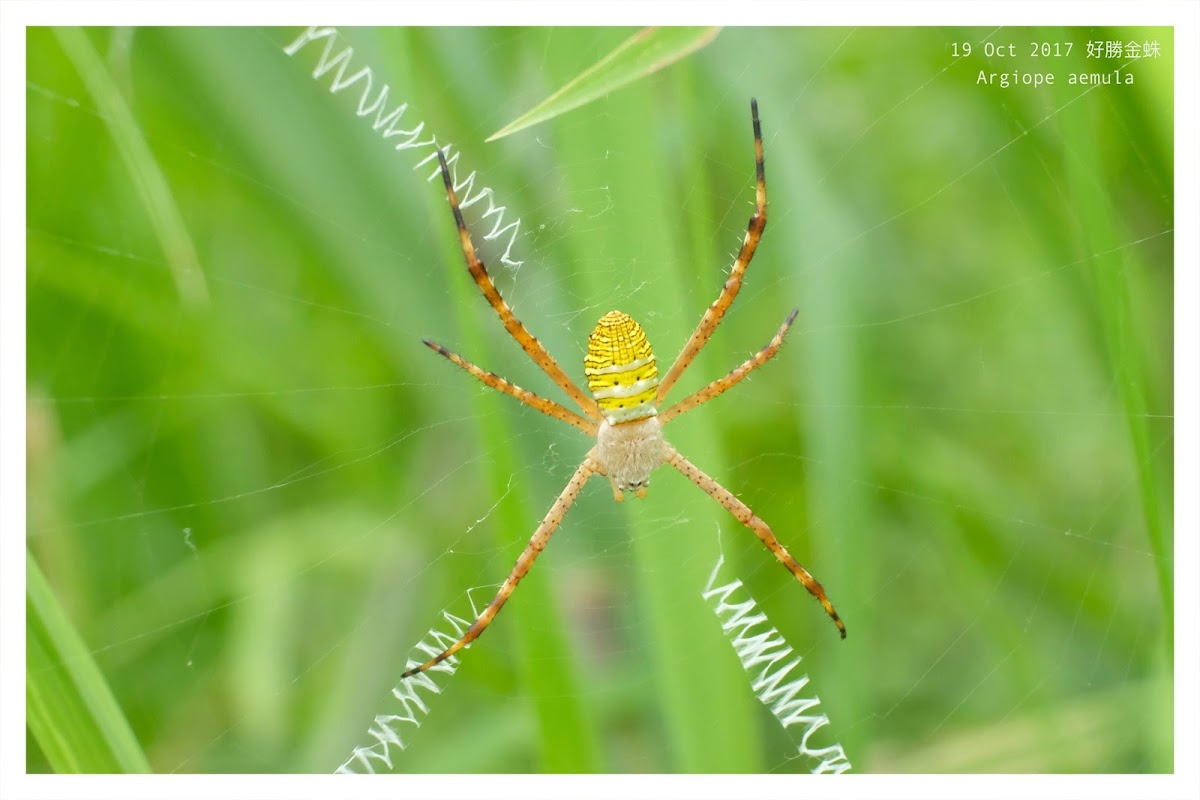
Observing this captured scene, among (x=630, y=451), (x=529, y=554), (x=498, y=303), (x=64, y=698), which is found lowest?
(x=64, y=698)

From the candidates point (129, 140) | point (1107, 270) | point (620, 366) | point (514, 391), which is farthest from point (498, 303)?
point (1107, 270)

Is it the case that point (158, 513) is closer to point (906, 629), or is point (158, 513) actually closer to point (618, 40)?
point (618, 40)

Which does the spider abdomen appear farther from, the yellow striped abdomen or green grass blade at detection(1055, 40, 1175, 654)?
green grass blade at detection(1055, 40, 1175, 654)

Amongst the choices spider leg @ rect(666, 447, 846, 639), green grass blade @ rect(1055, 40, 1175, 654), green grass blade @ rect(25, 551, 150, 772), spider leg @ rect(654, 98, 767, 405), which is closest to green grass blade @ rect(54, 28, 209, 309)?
green grass blade @ rect(25, 551, 150, 772)

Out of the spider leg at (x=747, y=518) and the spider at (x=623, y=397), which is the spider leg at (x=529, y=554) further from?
the spider leg at (x=747, y=518)

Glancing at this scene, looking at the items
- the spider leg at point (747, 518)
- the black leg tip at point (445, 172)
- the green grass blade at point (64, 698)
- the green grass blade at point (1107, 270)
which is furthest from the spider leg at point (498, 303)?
the green grass blade at point (1107, 270)

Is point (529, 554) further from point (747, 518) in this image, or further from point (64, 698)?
point (64, 698)
